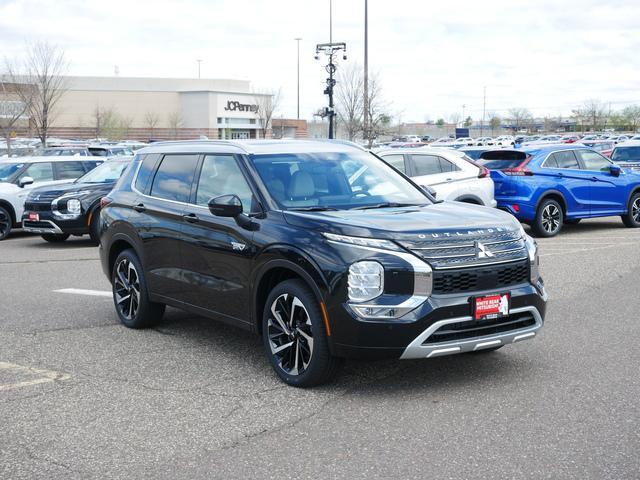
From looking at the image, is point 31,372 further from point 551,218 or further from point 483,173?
point 551,218

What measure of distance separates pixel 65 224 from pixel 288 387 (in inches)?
414

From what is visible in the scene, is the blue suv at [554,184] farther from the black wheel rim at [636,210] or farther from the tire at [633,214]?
the black wheel rim at [636,210]

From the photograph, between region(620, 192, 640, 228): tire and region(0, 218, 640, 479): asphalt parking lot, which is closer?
region(0, 218, 640, 479): asphalt parking lot

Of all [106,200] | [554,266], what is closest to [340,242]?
[106,200]

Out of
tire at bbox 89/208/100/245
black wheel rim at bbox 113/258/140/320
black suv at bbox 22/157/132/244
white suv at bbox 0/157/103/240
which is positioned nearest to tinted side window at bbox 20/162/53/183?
white suv at bbox 0/157/103/240

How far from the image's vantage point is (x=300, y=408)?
5469 mm

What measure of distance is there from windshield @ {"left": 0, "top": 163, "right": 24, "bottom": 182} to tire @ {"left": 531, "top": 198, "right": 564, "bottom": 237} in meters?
11.2

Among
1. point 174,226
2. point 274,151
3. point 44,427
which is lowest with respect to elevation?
point 44,427

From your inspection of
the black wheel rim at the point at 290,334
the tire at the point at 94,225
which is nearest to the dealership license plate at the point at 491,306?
the black wheel rim at the point at 290,334

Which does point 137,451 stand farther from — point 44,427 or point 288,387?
point 288,387

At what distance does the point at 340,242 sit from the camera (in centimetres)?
558

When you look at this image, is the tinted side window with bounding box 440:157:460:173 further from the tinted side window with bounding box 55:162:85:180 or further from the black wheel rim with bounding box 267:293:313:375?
the black wheel rim with bounding box 267:293:313:375

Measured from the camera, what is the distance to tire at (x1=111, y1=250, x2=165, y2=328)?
7.81 meters

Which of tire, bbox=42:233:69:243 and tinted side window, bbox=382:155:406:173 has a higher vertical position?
tinted side window, bbox=382:155:406:173
